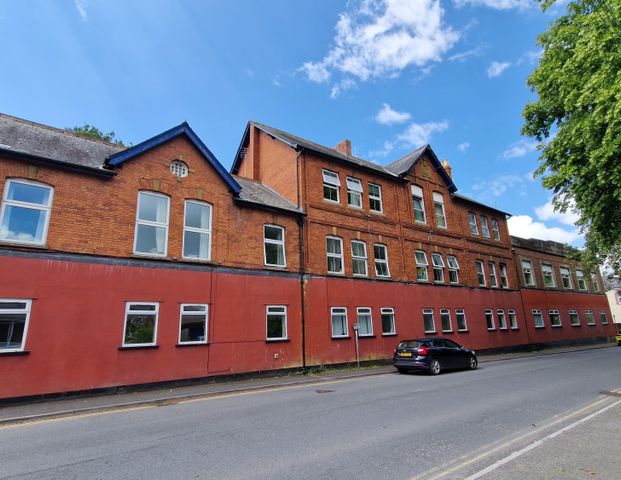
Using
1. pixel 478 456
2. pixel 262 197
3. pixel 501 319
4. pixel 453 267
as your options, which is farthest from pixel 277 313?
pixel 501 319

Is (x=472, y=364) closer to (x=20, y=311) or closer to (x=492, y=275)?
(x=492, y=275)

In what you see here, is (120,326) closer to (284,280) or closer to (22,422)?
(22,422)

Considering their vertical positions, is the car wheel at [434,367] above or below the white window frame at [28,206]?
below

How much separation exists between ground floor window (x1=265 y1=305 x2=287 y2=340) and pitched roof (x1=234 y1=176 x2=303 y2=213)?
14.5 ft

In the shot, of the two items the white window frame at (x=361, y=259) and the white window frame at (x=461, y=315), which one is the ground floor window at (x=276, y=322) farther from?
the white window frame at (x=461, y=315)

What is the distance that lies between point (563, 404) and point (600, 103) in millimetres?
8051

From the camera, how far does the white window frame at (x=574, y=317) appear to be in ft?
101

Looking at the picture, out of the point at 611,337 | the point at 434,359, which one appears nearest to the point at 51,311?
the point at 434,359

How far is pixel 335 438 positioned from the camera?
5844 millimetres

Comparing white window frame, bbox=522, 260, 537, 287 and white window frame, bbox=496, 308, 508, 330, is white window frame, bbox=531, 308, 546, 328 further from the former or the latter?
white window frame, bbox=496, 308, 508, 330

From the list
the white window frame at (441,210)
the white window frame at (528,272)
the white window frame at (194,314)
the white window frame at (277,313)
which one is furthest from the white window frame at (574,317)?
the white window frame at (194,314)

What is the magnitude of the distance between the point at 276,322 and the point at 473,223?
18387 millimetres

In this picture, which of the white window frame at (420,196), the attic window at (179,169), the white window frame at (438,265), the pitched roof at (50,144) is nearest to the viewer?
the pitched roof at (50,144)

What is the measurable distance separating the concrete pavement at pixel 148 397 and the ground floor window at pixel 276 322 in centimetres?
156
